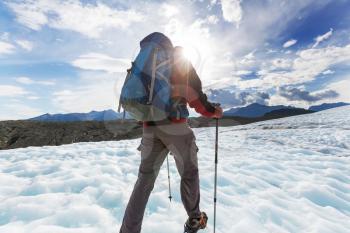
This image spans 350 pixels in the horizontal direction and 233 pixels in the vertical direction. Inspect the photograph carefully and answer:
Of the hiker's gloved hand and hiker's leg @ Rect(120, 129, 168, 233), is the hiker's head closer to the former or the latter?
the hiker's gloved hand

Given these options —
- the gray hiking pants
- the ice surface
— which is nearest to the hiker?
the gray hiking pants

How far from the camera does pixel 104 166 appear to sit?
352 inches

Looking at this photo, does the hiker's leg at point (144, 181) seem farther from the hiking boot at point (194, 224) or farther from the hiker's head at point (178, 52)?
the hiker's head at point (178, 52)

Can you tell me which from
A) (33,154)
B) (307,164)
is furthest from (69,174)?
(307,164)

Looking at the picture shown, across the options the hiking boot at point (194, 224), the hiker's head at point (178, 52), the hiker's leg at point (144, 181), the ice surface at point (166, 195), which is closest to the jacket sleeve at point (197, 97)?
the hiker's head at point (178, 52)

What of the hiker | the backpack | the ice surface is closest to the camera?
the backpack

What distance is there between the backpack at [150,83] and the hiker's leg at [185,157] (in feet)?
0.86

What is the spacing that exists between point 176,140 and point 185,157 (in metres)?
0.26

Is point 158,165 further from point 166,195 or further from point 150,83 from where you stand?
point 166,195

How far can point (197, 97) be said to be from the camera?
3982mm

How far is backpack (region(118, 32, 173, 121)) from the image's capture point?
370 cm

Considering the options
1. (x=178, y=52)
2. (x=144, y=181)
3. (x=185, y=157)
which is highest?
(x=178, y=52)

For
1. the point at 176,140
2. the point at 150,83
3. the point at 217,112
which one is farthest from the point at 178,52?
the point at 176,140

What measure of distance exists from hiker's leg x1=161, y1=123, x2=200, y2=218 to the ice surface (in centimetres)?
111
